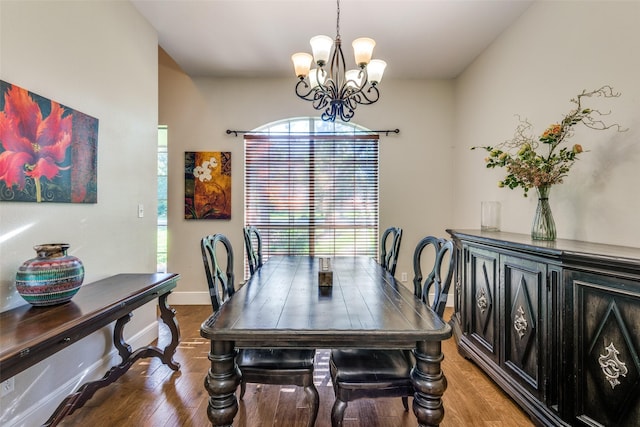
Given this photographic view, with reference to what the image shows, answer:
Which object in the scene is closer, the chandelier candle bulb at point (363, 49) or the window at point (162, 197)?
the chandelier candle bulb at point (363, 49)

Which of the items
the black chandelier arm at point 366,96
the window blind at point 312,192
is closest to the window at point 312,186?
the window blind at point 312,192

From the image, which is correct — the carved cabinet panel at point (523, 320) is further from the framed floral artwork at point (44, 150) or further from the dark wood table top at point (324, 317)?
the framed floral artwork at point (44, 150)

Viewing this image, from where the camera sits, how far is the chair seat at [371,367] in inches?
54.7

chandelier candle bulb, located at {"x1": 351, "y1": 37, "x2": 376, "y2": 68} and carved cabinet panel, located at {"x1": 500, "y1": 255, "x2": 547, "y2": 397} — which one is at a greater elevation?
chandelier candle bulb, located at {"x1": 351, "y1": 37, "x2": 376, "y2": 68}

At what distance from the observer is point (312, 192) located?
3.92m

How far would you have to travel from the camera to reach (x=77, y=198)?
1989mm

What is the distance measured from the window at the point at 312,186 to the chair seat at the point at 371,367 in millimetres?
2384

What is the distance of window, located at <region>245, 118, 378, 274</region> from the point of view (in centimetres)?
390

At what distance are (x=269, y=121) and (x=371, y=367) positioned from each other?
10.6 ft

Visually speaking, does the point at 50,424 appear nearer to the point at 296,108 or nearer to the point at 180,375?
the point at 180,375

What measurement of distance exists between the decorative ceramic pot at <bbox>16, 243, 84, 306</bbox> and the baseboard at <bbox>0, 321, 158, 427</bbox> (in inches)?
23.9

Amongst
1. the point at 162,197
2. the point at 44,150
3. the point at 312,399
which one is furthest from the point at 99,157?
the point at 312,399

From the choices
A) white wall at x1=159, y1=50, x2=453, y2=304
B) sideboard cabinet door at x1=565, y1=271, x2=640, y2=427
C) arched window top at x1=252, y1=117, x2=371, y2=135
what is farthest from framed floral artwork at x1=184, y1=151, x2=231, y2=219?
sideboard cabinet door at x1=565, y1=271, x2=640, y2=427

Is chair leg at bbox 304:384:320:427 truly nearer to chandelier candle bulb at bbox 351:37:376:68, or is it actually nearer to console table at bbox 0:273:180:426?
console table at bbox 0:273:180:426
